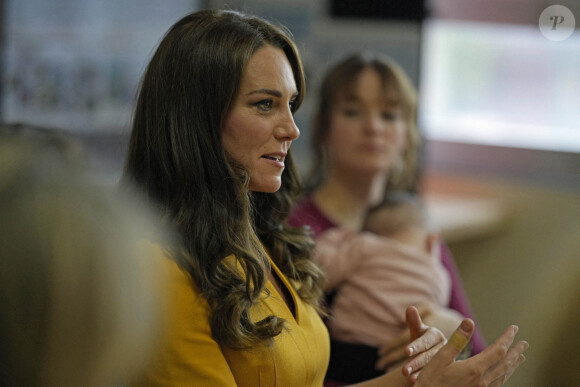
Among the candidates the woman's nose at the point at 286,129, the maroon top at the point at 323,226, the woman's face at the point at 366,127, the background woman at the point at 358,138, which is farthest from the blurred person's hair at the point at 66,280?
the woman's face at the point at 366,127

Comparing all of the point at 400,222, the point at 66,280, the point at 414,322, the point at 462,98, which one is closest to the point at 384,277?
the point at 400,222

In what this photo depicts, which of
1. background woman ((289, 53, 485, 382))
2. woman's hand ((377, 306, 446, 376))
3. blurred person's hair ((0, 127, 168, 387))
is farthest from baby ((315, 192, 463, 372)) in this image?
blurred person's hair ((0, 127, 168, 387))

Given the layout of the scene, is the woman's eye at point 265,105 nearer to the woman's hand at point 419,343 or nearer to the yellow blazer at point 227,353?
the yellow blazer at point 227,353

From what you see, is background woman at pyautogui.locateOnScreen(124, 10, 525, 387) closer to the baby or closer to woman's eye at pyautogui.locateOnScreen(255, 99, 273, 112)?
woman's eye at pyautogui.locateOnScreen(255, 99, 273, 112)

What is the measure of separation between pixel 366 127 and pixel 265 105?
3.10ft

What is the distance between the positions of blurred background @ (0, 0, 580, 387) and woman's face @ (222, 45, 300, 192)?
1468 millimetres

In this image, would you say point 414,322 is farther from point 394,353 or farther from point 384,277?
point 384,277

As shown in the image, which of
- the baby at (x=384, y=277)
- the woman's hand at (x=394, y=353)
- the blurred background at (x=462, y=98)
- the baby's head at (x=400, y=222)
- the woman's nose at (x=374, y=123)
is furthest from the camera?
the blurred background at (x=462, y=98)

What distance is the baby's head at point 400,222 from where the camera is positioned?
1.93m

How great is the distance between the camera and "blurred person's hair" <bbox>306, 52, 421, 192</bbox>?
2111 millimetres

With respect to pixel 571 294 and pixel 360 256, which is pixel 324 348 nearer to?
pixel 360 256

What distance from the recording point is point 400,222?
194cm

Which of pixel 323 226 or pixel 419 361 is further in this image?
pixel 323 226

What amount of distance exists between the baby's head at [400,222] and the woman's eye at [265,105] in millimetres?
839
